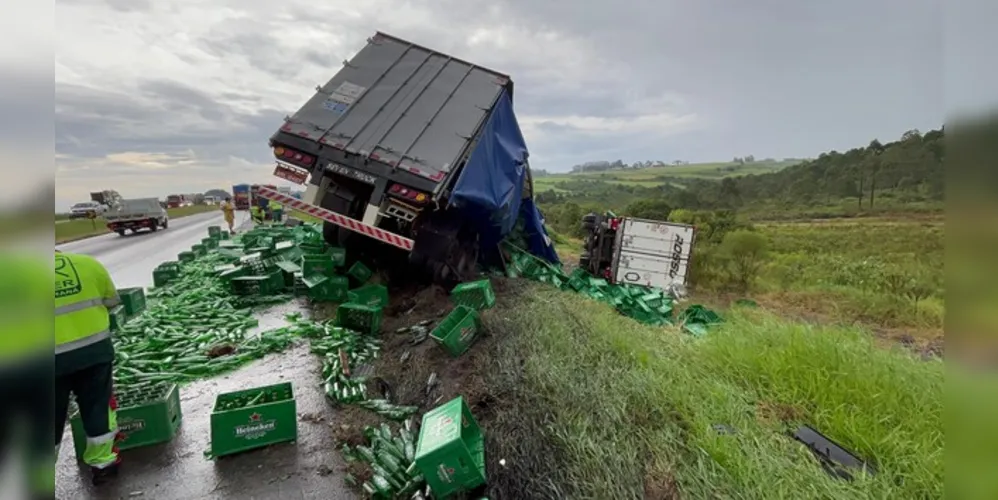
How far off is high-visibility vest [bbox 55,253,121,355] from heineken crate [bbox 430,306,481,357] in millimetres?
2626

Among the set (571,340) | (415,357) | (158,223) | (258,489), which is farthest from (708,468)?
(158,223)

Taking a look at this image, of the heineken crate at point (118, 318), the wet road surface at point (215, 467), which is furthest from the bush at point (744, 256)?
the heineken crate at point (118, 318)

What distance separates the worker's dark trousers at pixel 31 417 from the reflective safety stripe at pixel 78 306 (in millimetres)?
3049

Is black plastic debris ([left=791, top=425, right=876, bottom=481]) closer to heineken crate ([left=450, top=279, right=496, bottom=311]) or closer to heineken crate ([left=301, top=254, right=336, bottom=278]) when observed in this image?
heineken crate ([left=450, top=279, right=496, bottom=311])

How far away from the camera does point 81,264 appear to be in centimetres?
332

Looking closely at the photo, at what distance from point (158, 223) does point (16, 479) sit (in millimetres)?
29097

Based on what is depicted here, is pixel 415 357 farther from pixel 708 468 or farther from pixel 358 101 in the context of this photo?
pixel 358 101

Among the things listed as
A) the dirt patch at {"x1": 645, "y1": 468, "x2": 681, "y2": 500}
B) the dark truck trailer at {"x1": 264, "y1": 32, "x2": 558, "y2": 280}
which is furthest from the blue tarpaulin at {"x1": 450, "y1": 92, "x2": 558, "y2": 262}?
the dirt patch at {"x1": 645, "y1": 468, "x2": 681, "y2": 500}

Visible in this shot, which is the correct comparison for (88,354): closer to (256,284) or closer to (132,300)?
(132,300)

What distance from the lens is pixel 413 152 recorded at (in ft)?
24.1

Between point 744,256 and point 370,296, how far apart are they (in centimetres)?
1128

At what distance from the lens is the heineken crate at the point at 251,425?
12.2 feet

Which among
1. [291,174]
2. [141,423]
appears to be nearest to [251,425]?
[141,423]

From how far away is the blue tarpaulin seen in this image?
7.23 metres
